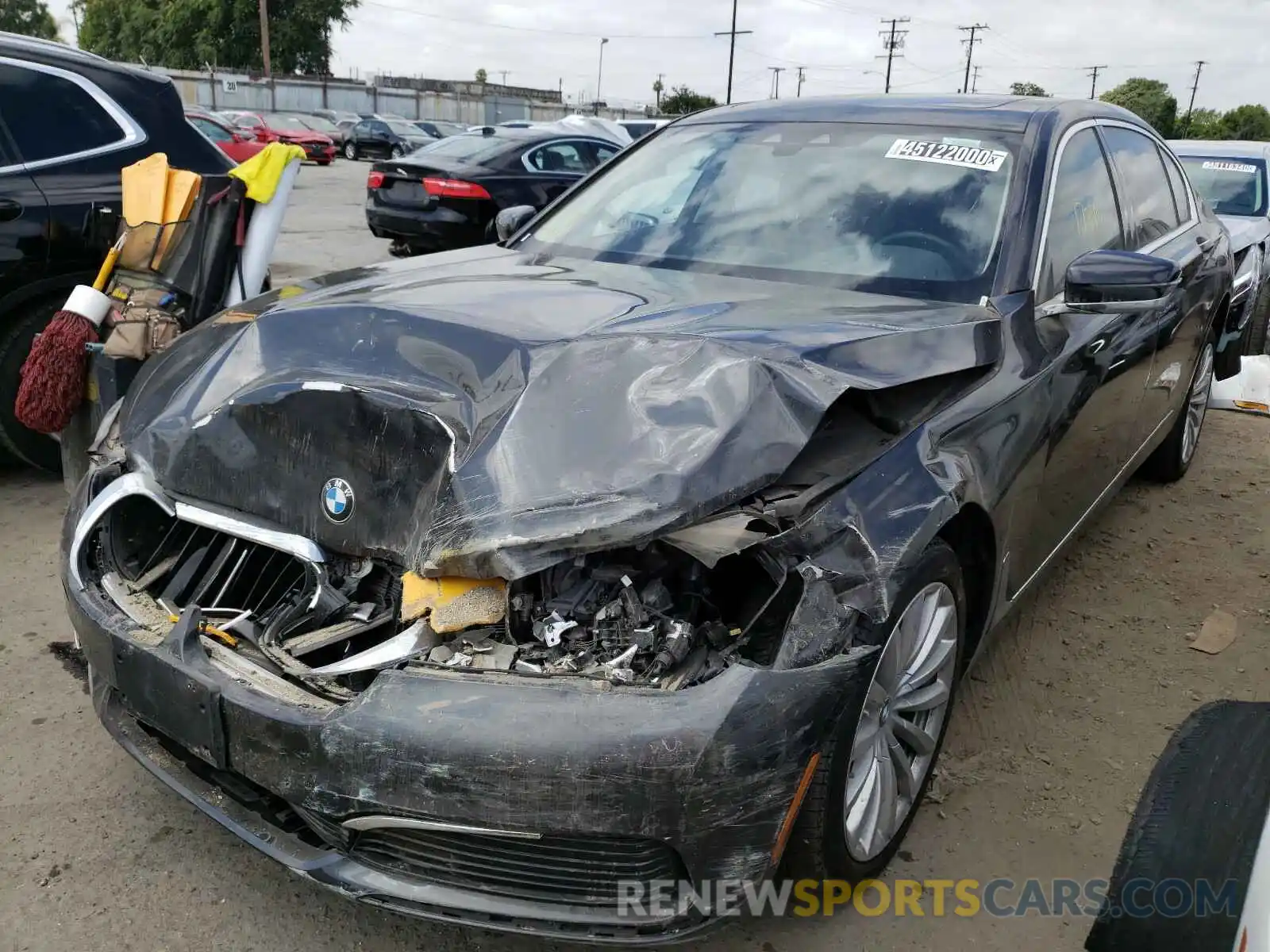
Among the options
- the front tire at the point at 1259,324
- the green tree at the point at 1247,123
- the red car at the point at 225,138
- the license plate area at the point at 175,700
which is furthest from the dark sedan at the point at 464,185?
the green tree at the point at 1247,123

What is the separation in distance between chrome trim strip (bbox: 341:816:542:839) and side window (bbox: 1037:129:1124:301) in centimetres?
195

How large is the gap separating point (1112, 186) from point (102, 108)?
13.8ft

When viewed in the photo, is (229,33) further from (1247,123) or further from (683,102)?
(1247,123)

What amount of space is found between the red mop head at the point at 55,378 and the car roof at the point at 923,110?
7.87ft

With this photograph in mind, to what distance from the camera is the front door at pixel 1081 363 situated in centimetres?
271

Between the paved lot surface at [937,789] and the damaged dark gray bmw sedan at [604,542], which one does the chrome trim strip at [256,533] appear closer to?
the damaged dark gray bmw sedan at [604,542]

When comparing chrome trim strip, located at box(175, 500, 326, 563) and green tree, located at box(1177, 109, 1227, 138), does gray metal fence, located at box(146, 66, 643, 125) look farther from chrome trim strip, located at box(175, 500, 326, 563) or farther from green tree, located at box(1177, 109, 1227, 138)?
chrome trim strip, located at box(175, 500, 326, 563)

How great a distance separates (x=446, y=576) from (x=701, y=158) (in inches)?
79.7

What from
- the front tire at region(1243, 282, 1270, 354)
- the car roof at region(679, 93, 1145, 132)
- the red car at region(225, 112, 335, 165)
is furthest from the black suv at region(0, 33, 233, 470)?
the red car at region(225, 112, 335, 165)

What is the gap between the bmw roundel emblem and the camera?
2096 millimetres

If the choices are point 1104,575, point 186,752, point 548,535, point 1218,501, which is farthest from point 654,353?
point 1218,501

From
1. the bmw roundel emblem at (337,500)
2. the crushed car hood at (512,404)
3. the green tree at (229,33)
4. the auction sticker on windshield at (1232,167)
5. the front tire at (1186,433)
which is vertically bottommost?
the front tire at (1186,433)

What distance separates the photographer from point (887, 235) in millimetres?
2814

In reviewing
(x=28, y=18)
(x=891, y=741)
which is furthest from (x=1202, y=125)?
(x=28, y=18)
